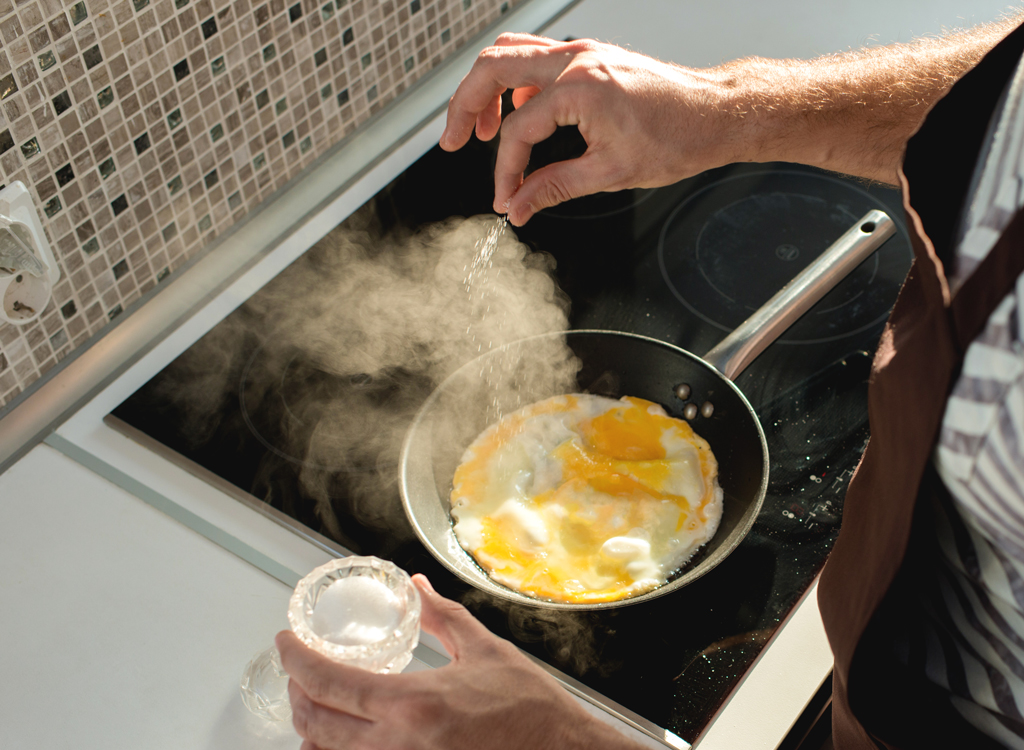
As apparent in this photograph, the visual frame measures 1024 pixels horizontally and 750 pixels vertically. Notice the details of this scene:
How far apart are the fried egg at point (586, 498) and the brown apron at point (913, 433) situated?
0.25 metres

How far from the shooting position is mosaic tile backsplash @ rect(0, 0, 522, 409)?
0.94m

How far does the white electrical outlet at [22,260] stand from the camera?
3.07 ft

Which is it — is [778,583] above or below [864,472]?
below

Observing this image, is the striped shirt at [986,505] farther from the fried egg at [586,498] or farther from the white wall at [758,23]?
the white wall at [758,23]

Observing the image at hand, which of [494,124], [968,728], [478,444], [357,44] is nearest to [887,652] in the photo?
[968,728]

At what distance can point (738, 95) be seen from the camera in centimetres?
103

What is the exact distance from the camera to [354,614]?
69 cm

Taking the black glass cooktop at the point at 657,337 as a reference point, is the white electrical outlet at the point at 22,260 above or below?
above

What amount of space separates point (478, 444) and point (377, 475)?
5.7 inches

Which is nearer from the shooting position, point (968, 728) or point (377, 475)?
point (968, 728)

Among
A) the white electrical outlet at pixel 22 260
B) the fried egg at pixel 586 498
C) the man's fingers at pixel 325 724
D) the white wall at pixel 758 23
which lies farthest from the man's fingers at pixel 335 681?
the white wall at pixel 758 23

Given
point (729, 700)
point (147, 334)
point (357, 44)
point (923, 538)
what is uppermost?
point (357, 44)

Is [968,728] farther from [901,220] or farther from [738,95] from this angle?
[901,220]

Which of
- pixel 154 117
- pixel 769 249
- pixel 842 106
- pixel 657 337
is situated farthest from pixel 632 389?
pixel 154 117
